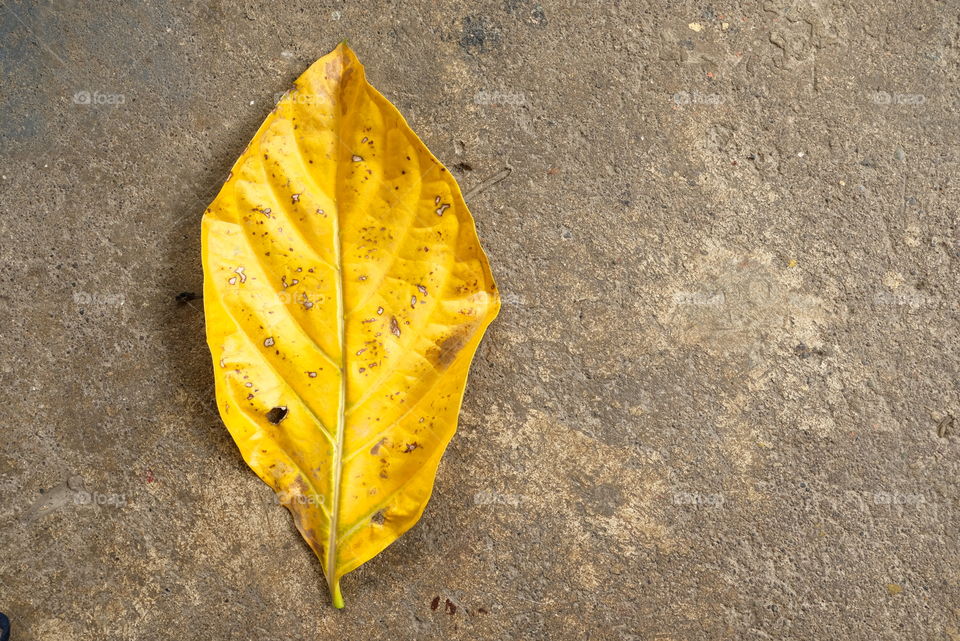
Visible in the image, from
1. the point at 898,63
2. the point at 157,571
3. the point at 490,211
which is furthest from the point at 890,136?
the point at 157,571

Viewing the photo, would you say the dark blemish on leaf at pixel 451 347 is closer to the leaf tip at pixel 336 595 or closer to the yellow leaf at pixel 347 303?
the yellow leaf at pixel 347 303

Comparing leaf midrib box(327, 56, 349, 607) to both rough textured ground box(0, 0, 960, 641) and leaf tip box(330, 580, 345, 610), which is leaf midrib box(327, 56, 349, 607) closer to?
leaf tip box(330, 580, 345, 610)

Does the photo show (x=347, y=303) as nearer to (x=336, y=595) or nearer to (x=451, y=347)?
(x=451, y=347)

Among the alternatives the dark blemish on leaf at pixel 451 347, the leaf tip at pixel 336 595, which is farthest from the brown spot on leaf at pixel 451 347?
the leaf tip at pixel 336 595

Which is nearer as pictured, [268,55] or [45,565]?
[45,565]

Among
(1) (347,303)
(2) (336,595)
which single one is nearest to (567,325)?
(1) (347,303)

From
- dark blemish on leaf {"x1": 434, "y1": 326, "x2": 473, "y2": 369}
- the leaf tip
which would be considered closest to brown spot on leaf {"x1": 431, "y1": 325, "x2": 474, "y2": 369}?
dark blemish on leaf {"x1": 434, "y1": 326, "x2": 473, "y2": 369}

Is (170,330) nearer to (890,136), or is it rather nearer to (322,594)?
(322,594)
